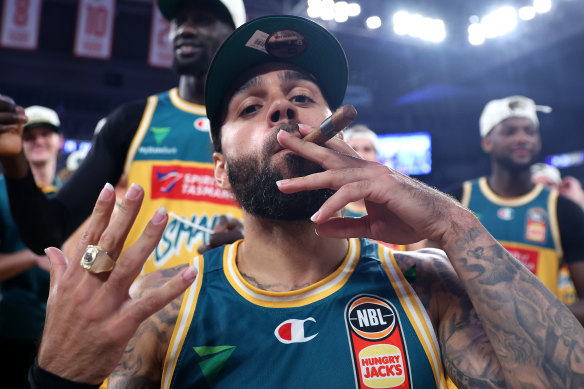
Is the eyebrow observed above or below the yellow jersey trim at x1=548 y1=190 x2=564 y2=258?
above

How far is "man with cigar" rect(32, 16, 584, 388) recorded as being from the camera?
1069mm

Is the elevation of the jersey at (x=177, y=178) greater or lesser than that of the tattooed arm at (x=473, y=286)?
greater

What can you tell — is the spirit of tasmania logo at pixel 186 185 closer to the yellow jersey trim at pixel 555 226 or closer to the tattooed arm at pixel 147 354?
the tattooed arm at pixel 147 354

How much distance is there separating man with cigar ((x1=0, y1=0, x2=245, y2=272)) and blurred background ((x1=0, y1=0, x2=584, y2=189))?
667 cm

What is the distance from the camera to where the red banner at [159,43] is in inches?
338

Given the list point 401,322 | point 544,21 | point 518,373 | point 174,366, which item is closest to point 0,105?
point 174,366

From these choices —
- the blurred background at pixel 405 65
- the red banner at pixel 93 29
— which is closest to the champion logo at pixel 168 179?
the blurred background at pixel 405 65

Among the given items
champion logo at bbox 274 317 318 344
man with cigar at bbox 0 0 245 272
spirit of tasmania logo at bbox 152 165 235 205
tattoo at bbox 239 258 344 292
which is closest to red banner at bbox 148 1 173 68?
man with cigar at bbox 0 0 245 272

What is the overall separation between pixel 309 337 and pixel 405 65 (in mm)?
14310

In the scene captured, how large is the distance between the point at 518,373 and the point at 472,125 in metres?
15.5

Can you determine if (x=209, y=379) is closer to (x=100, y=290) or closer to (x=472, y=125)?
(x=100, y=290)

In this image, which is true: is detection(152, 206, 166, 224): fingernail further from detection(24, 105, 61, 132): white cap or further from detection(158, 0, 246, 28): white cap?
detection(24, 105, 61, 132): white cap

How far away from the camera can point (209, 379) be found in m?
1.33

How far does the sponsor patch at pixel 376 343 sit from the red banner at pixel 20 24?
899 cm
